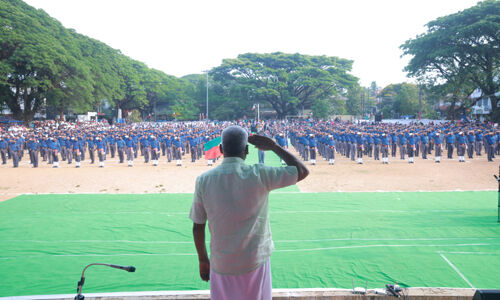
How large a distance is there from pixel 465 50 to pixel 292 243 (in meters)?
34.3

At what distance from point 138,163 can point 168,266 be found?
Result: 15220 millimetres

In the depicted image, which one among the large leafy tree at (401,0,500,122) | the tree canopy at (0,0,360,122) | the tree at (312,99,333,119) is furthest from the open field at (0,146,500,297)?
the tree at (312,99,333,119)

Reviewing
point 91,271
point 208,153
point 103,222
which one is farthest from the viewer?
point 103,222

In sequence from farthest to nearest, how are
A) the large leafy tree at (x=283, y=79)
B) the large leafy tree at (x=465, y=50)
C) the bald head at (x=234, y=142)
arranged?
the large leafy tree at (x=283, y=79)
the large leafy tree at (x=465, y=50)
the bald head at (x=234, y=142)

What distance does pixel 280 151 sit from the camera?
2.35m

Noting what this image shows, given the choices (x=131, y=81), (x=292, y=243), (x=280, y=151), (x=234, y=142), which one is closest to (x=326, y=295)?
(x=280, y=151)

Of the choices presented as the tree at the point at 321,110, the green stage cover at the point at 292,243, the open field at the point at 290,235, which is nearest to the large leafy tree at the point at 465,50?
the tree at the point at 321,110

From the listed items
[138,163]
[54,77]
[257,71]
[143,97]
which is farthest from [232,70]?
[138,163]

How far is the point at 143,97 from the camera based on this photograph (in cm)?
5956

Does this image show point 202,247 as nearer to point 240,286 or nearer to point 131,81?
point 240,286

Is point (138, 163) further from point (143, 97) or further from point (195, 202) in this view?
point (143, 97)

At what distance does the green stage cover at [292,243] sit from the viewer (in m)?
4.77

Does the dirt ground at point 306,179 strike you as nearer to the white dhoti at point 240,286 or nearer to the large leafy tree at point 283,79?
the white dhoti at point 240,286

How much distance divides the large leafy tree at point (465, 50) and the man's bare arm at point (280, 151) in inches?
1382
